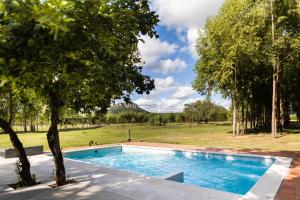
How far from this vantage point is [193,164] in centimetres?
1521

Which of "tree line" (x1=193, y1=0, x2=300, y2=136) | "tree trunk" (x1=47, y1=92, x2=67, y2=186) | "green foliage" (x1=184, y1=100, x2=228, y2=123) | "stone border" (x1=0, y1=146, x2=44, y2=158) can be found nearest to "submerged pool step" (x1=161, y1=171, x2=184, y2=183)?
"tree trunk" (x1=47, y1=92, x2=67, y2=186)

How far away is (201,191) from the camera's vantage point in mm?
7734

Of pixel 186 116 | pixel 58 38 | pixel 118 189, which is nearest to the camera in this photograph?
pixel 58 38

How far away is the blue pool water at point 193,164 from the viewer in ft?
40.4

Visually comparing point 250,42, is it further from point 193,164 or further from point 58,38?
point 58,38

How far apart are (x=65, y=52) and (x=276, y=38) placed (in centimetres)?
2397

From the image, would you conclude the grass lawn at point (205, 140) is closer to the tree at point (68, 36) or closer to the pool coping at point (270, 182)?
the pool coping at point (270, 182)

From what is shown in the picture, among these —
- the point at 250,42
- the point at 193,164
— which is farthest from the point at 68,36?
the point at 250,42

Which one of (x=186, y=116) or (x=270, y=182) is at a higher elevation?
(x=186, y=116)

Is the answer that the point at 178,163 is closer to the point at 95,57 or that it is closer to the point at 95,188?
the point at 95,188

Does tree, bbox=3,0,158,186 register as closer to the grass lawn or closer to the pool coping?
the pool coping

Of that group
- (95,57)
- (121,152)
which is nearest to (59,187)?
(95,57)

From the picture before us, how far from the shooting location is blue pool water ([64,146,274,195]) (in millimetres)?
12320

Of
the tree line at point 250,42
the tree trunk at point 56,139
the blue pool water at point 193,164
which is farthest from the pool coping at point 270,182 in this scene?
the tree line at point 250,42
